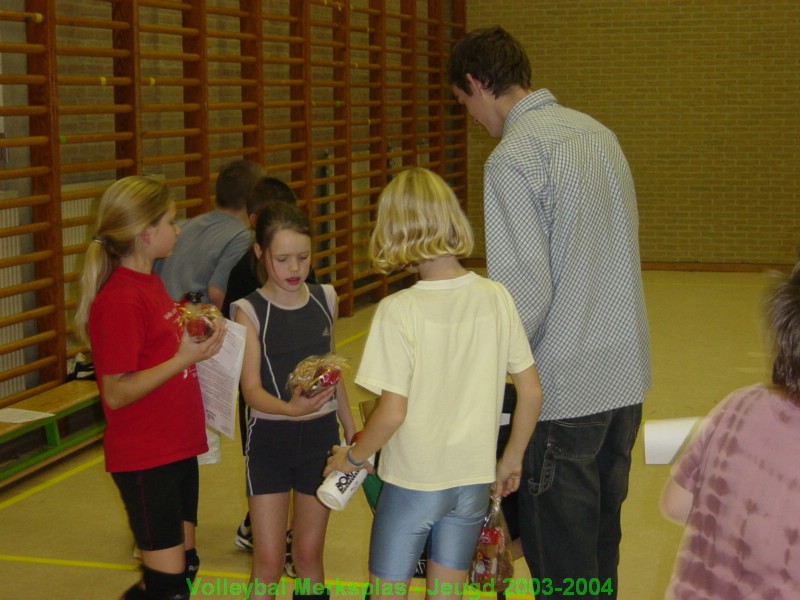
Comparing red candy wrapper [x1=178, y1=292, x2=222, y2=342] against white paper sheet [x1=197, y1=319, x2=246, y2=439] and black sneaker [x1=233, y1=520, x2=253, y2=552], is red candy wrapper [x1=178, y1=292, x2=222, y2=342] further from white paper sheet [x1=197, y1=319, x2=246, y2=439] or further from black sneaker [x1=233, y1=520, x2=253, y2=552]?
black sneaker [x1=233, y1=520, x2=253, y2=552]

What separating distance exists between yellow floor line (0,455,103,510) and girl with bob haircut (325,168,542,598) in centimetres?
290

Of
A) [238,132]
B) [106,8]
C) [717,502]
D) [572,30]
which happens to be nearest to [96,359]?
[717,502]

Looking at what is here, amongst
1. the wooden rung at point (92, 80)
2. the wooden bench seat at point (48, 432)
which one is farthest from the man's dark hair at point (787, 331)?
the wooden rung at point (92, 80)

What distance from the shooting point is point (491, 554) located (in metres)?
2.51

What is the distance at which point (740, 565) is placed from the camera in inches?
58.1

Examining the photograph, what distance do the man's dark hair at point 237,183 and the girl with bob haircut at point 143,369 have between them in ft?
3.87

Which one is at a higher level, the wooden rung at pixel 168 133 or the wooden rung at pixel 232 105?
the wooden rung at pixel 232 105

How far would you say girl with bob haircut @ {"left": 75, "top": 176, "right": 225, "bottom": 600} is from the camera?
2551 millimetres

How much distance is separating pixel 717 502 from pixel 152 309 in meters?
1.60

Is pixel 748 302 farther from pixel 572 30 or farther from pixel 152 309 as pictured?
pixel 152 309

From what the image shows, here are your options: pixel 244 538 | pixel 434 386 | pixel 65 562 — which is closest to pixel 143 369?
pixel 434 386

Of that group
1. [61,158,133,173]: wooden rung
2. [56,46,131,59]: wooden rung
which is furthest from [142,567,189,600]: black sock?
[56,46,131,59]: wooden rung

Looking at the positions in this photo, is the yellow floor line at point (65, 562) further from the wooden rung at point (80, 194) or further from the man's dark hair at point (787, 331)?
the man's dark hair at point (787, 331)

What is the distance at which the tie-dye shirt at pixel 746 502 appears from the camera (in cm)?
143
